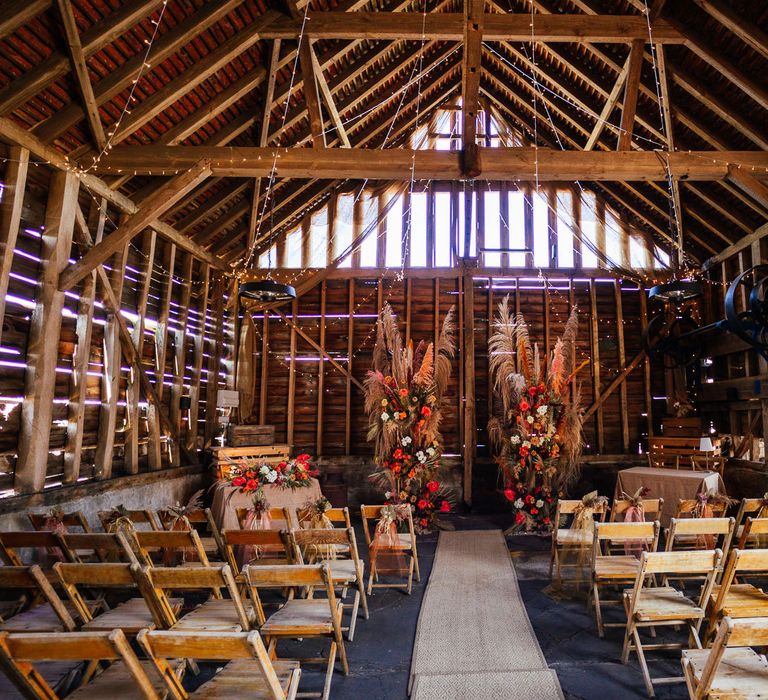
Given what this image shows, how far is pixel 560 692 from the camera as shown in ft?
9.83

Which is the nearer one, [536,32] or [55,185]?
[55,185]

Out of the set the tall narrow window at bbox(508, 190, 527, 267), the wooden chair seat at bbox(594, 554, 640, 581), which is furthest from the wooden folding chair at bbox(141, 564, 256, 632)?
the tall narrow window at bbox(508, 190, 527, 267)

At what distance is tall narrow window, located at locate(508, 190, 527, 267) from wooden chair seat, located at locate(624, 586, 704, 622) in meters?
7.02

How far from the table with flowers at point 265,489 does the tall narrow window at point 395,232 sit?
4916 millimetres

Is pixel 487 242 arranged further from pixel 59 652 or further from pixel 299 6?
pixel 59 652

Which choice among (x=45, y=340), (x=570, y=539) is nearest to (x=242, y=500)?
(x=45, y=340)

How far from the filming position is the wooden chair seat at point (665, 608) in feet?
10.5

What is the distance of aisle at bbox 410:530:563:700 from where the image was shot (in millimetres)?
3064

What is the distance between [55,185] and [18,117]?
2.28 ft

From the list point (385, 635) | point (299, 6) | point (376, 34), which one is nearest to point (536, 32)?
point (376, 34)

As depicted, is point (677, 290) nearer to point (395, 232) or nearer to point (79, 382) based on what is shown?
point (395, 232)

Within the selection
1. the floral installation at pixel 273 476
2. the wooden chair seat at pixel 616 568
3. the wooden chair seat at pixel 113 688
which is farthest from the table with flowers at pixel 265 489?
Result: the wooden chair seat at pixel 113 688

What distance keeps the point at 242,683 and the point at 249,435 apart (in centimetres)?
580

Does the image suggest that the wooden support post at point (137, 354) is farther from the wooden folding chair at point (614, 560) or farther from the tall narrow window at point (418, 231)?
the wooden folding chair at point (614, 560)
